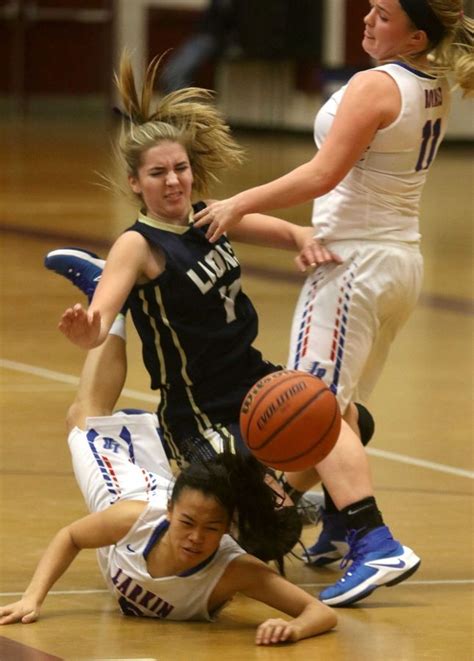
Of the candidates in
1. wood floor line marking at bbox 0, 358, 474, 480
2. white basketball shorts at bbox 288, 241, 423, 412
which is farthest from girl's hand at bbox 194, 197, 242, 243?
wood floor line marking at bbox 0, 358, 474, 480

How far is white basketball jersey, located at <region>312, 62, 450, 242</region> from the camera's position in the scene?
15.7ft

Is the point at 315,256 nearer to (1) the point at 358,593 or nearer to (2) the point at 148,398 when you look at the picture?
(1) the point at 358,593

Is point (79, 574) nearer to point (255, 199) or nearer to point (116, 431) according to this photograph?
point (116, 431)

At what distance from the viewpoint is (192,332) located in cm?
477

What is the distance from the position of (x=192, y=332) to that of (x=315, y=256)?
0.45 metres

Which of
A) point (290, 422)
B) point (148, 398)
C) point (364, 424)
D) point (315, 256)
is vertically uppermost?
point (315, 256)

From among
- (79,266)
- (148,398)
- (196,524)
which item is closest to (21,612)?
(196,524)

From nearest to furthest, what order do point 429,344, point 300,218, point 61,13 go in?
point 429,344
point 300,218
point 61,13

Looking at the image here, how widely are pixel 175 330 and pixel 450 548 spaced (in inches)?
45.5

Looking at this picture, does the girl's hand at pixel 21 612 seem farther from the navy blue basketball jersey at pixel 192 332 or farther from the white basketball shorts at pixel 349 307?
the white basketball shorts at pixel 349 307

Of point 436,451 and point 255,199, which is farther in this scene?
point 436,451

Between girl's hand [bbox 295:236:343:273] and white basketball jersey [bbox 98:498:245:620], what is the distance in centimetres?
91

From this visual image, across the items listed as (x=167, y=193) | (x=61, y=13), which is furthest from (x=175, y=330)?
(x=61, y=13)

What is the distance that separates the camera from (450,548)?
516cm
